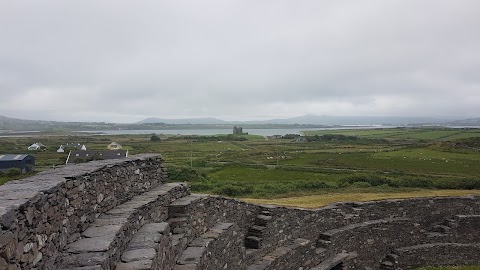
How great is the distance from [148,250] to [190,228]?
12.7ft

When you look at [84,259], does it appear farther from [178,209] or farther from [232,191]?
[232,191]

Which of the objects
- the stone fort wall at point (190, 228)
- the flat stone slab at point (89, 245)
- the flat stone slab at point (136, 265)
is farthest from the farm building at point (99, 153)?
the flat stone slab at point (136, 265)

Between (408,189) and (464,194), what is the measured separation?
3.87 meters

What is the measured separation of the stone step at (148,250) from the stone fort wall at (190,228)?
0.02 m

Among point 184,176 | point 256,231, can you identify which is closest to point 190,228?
point 256,231

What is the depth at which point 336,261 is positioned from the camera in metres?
17.4

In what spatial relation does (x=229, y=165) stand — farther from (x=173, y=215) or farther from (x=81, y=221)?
(x=81, y=221)

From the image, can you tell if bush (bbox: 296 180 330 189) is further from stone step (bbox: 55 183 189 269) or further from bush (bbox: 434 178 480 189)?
stone step (bbox: 55 183 189 269)

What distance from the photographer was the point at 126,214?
297 inches

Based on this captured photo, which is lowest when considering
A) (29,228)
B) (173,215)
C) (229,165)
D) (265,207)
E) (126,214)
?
(229,165)

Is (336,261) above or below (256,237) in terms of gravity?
below

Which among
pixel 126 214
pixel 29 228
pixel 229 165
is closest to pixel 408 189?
pixel 126 214

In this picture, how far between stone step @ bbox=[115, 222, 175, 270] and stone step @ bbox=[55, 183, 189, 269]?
134mm

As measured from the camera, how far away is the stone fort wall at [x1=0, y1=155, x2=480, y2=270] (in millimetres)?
5262
